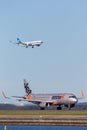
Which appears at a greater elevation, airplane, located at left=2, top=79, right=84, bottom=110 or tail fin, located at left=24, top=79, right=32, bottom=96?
tail fin, located at left=24, top=79, right=32, bottom=96

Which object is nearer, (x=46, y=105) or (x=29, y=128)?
(x=29, y=128)

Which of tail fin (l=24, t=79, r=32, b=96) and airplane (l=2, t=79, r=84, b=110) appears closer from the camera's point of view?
airplane (l=2, t=79, r=84, b=110)

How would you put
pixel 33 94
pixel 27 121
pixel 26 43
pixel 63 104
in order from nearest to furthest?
1. pixel 27 121
2. pixel 26 43
3. pixel 63 104
4. pixel 33 94

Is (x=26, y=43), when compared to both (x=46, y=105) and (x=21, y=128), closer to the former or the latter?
(x=46, y=105)

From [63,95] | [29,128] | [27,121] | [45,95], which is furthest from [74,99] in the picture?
[29,128]

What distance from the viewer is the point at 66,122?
4972 cm

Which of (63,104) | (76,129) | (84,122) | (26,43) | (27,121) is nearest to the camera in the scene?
(76,129)

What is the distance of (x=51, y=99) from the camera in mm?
118625

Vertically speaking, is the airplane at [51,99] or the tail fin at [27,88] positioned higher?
the tail fin at [27,88]

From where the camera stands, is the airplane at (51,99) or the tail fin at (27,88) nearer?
the airplane at (51,99)

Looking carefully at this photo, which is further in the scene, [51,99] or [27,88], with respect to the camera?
[27,88]

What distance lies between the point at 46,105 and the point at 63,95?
6.39 metres

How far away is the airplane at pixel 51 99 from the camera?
113750mm

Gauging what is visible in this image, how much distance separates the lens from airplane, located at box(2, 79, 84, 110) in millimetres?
113750
